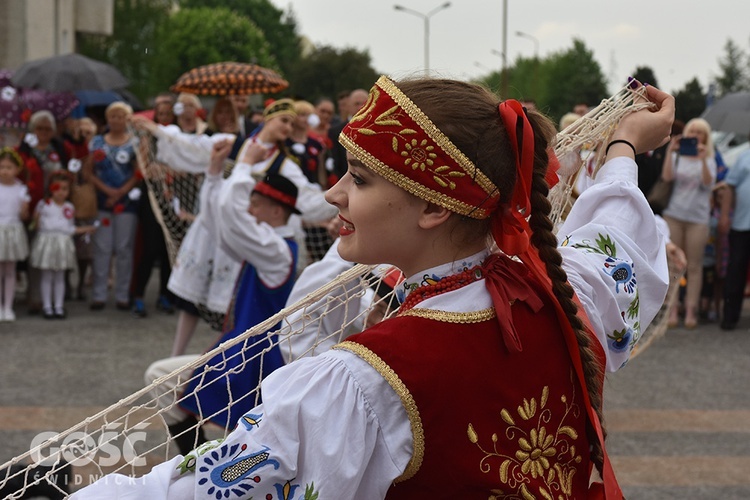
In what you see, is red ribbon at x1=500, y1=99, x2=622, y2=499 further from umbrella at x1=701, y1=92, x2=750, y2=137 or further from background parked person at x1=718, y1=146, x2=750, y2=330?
umbrella at x1=701, y1=92, x2=750, y2=137

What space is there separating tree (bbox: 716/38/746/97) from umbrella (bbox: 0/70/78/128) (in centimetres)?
3258

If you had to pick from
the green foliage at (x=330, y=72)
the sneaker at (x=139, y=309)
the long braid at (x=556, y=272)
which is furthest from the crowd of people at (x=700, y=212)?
the green foliage at (x=330, y=72)

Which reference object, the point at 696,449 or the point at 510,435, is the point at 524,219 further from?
the point at 696,449

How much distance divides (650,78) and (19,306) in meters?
6.25

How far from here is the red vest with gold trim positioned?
5.28 ft

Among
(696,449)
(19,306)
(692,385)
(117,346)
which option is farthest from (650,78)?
(19,306)

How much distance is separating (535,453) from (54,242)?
8.43 metres

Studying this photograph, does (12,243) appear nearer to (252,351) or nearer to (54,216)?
(54,216)

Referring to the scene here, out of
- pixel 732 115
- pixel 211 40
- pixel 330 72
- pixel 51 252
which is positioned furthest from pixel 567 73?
pixel 51 252

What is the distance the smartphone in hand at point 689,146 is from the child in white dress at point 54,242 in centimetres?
559

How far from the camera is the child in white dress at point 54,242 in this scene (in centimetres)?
945

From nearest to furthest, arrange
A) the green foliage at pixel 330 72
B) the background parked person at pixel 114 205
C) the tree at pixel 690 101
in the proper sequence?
the background parked person at pixel 114 205
the tree at pixel 690 101
the green foliage at pixel 330 72

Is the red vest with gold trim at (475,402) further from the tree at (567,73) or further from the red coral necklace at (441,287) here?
the tree at (567,73)

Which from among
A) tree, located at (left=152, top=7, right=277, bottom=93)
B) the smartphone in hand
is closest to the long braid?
the smartphone in hand
